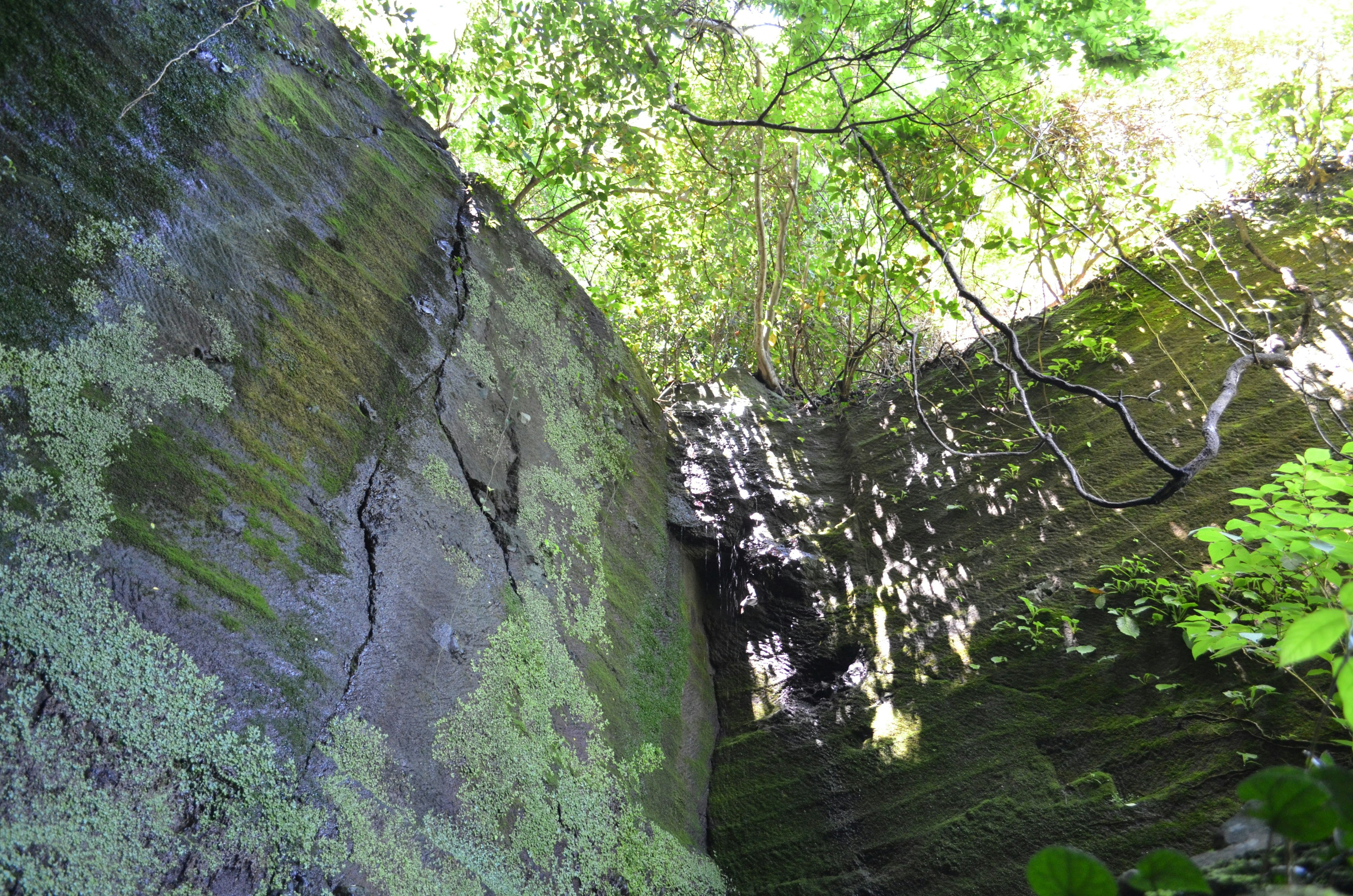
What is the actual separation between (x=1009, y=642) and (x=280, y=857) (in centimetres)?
223

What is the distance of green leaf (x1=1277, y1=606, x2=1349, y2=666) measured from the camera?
699 mm

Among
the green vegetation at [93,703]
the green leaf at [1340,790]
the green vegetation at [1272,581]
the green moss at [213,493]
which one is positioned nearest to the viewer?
the green leaf at [1340,790]

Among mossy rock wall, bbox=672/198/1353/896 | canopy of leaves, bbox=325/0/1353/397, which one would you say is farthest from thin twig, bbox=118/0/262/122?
mossy rock wall, bbox=672/198/1353/896

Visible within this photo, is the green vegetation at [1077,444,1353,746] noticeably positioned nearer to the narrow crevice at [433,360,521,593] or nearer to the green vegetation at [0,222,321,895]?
the narrow crevice at [433,360,521,593]

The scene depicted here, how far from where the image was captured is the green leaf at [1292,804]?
579 mm

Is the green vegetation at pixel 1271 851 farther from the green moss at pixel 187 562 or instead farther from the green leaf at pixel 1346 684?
the green moss at pixel 187 562

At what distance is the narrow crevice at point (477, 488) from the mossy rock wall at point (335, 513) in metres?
0.01

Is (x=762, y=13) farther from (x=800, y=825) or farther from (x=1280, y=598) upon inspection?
(x=800, y=825)

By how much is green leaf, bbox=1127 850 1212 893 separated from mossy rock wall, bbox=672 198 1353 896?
1.51 meters

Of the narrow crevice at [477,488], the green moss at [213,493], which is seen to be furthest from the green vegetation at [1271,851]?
the narrow crevice at [477,488]

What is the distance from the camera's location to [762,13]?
147 inches

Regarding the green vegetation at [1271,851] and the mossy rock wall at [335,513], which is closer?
the green vegetation at [1271,851]

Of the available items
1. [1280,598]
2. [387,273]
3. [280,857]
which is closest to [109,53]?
[387,273]

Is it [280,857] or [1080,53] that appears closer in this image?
[280,857]
